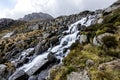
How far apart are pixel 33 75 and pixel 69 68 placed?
62.3 ft

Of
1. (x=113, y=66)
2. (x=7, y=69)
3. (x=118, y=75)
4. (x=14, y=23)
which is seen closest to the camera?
(x=118, y=75)

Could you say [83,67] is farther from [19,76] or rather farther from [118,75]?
[19,76]

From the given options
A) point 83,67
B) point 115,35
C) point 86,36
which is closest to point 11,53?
point 86,36

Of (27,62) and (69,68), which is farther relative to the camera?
(27,62)

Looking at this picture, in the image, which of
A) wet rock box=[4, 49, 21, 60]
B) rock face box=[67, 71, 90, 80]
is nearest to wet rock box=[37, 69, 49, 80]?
rock face box=[67, 71, 90, 80]

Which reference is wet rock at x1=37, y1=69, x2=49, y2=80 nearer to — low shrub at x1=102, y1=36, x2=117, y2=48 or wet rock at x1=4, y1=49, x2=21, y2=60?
low shrub at x1=102, y1=36, x2=117, y2=48

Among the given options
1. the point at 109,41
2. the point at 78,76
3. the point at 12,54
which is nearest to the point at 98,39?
the point at 109,41

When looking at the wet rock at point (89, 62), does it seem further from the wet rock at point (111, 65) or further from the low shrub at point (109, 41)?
the low shrub at point (109, 41)

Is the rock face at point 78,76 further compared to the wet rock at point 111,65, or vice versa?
the wet rock at point 111,65

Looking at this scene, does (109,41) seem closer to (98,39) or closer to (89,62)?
(98,39)

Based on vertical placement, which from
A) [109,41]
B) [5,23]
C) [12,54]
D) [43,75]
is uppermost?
[109,41]

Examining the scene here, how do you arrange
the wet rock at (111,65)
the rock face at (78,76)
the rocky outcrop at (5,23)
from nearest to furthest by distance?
the rock face at (78,76), the wet rock at (111,65), the rocky outcrop at (5,23)

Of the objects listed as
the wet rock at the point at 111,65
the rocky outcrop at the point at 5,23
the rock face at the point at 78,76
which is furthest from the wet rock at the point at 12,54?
the rocky outcrop at the point at 5,23

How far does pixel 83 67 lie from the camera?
18.5 m
